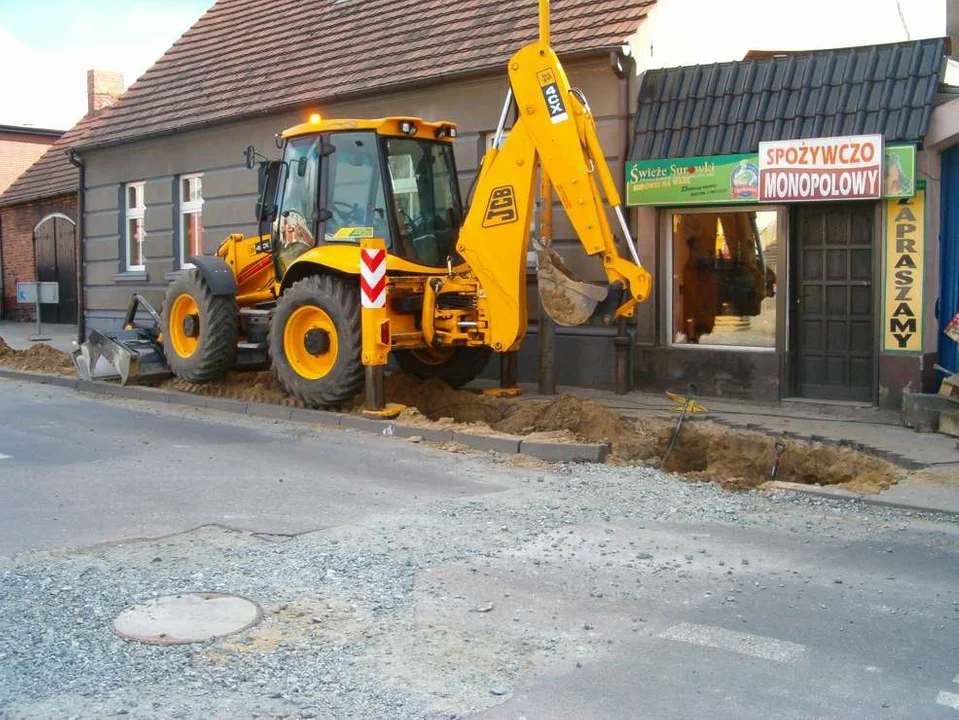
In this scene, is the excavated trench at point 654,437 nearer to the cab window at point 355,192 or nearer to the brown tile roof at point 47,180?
the cab window at point 355,192

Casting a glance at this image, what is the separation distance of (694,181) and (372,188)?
369 centimetres

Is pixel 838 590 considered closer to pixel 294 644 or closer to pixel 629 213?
pixel 294 644

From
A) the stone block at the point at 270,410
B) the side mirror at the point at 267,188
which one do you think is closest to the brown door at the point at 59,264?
the side mirror at the point at 267,188

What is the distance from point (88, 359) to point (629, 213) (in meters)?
7.49

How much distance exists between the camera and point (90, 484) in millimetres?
8719

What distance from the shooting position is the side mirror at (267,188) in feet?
44.4

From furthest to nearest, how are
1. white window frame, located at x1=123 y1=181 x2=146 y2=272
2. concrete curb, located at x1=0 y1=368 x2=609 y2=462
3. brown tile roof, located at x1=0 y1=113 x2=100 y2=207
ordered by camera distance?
brown tile roof, located at x1=0 y1=113 x2=100 y2=207 < white window frame, located at x1=123 y1=181 x2=146 y2=272 < concrete curb, located at x1=0 y1=368 x2=609 y2=462

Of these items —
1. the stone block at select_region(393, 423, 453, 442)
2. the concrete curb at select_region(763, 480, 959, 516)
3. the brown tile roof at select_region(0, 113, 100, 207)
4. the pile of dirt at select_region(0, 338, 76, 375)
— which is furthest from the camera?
the brown tile roof at select_region(0, 113, 100, 207)

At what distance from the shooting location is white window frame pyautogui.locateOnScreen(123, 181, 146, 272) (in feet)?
70.5

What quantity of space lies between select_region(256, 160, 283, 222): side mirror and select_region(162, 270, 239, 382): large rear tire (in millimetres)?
1100

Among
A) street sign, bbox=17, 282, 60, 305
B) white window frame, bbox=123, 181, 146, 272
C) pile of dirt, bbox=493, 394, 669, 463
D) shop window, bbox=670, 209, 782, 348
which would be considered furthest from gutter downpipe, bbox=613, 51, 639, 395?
street sign, bbox=17, 282, 60, 305

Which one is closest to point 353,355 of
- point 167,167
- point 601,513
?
point 601,513

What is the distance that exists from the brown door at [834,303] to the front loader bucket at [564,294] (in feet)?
9.48

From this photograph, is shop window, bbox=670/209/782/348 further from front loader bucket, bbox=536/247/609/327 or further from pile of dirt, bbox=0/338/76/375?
pile of dirt, bbox=0/338/76/375
